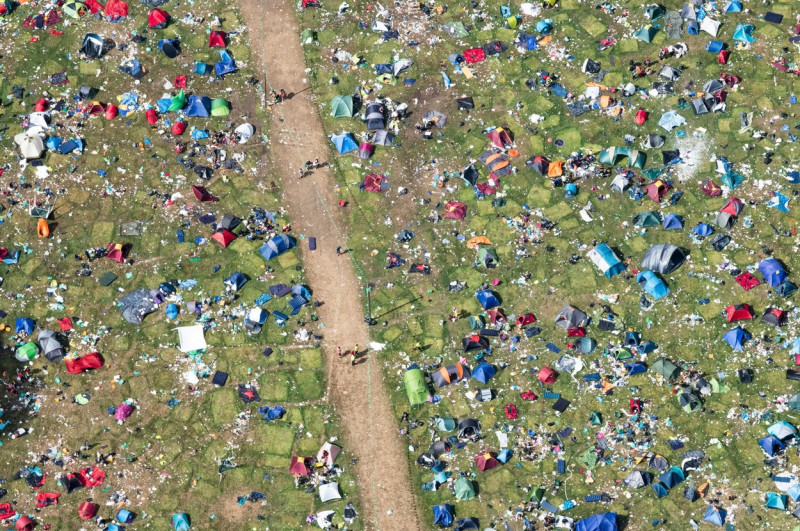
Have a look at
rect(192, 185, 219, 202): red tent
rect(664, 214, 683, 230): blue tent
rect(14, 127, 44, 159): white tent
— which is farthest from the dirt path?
rect(664, 214, 683, 230): blue tent

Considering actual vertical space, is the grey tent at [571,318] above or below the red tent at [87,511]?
above

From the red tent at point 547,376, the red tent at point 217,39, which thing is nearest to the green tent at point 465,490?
the red tent at point 547,376

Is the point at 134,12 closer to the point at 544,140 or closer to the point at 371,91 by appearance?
the point at 371,91

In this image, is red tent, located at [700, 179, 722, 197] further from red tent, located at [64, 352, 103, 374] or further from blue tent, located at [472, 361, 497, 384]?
red tent, located at [64, 352, 103, 374]

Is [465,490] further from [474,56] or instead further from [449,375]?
[474,56]

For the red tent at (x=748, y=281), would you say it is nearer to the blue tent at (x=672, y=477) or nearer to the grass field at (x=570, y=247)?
the grass field at (x=570, y=247)

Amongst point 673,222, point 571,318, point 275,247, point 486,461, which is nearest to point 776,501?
point 571,318
